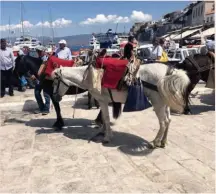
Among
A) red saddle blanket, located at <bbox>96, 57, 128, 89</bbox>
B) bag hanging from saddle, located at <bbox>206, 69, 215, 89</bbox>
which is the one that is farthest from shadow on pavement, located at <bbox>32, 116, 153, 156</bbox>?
bag hanging from saddle, located at <bbox>206, 69, 215, 89</bbox>

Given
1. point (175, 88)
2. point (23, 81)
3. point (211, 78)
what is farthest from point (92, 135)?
point (23, 81)

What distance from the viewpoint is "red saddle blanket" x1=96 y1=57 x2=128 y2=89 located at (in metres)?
5.28

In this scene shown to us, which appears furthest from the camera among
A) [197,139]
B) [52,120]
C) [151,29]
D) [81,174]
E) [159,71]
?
[151,29]

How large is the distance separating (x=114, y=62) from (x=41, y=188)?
2.51 m

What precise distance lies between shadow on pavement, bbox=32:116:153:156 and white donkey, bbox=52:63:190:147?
0.22 m

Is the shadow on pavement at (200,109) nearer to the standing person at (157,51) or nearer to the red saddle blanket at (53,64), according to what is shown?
the standing person at (157,51)

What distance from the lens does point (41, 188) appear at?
13.2ft

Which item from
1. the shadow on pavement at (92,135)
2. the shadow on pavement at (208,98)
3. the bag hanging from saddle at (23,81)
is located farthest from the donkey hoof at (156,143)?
the bag hanging from saddle at (23,81)

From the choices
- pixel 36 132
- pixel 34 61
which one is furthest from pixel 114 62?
pixel 34 61

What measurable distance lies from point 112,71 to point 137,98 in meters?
0.69

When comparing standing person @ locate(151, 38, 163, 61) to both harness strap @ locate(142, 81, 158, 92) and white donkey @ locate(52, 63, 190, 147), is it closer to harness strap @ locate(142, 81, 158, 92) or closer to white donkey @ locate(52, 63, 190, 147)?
white donkey @ locate(52, 63, 190, 147)

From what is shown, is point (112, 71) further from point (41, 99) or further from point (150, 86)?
point (41, 99)

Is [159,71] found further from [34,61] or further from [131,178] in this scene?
[34,61]

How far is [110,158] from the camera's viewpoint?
4.98 metres
